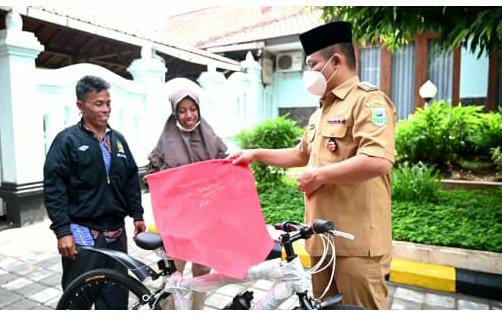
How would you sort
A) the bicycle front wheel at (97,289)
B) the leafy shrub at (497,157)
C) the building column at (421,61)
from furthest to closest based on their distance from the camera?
Result: the building column at (421,61) < the leafy shrub at (497,157) < the bicycle front wheel at (97,289)

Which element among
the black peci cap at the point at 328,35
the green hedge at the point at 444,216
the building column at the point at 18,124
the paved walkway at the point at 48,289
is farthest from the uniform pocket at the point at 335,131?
the building column at the point at 18,124

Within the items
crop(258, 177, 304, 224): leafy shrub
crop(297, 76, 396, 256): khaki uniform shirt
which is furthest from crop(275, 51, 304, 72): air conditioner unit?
crop(297, 76, 396, 256): khaki uniform shirt

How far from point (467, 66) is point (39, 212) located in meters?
8.71

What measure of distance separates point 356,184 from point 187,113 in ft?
3.70

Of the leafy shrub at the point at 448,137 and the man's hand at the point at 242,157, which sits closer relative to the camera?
the man's hand at the point at 242,157

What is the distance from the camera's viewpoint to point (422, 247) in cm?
339

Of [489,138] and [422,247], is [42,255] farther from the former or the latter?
[489,138]

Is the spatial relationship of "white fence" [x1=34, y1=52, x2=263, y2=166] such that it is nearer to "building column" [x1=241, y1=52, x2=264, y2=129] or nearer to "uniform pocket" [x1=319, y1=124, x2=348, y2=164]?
"building column" [x1=241, y1=52, x2=264, y2=129]

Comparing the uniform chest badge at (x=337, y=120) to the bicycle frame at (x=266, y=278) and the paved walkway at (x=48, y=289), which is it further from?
the paved walkway at (x=48, y=289)

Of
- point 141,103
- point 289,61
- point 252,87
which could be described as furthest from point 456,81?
point 141,103

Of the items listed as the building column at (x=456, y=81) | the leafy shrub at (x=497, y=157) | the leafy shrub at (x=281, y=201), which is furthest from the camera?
the building column at (x=456, y=81)

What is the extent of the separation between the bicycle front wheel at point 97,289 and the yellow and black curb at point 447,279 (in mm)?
2150

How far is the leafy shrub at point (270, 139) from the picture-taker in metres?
5.66

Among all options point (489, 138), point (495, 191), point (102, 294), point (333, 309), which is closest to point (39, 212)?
point (102, 294)
